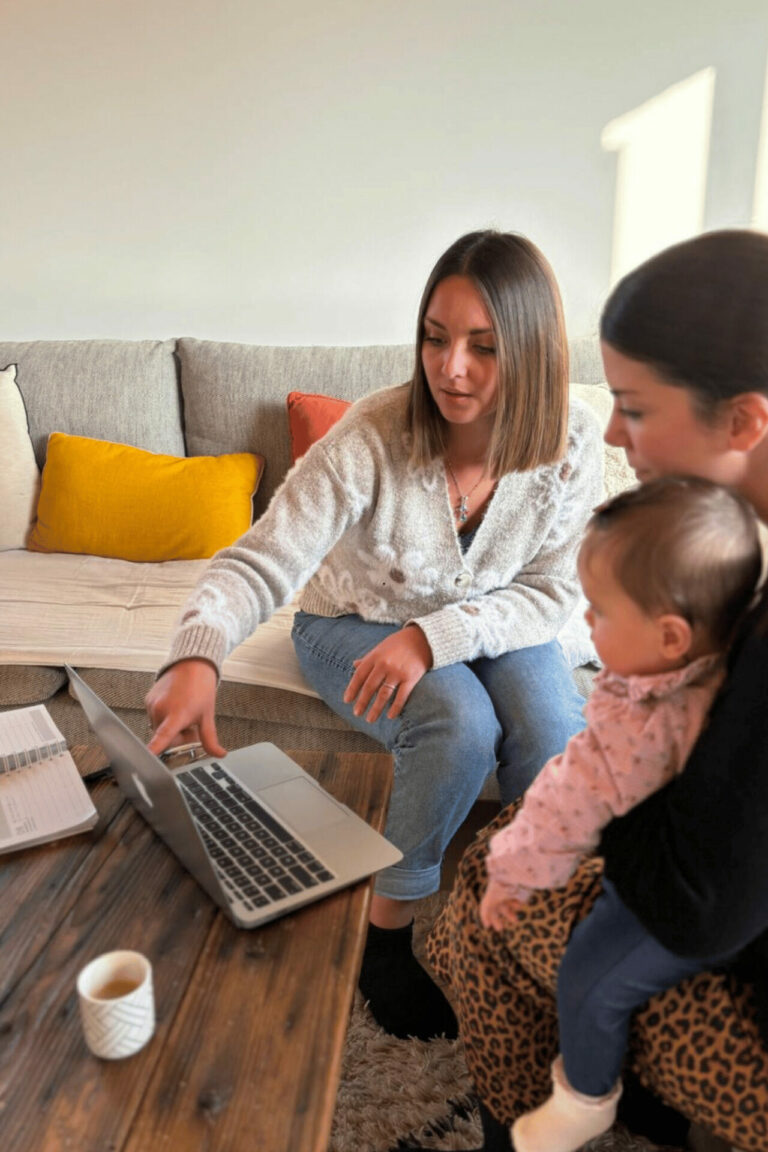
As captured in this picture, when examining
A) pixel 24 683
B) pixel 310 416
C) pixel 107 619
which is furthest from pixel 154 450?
pixel 24 683

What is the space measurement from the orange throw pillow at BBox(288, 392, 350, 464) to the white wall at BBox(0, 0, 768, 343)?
557mm

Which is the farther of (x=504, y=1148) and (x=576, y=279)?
(x=576, y=279)

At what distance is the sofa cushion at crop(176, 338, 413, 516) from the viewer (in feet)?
7.75

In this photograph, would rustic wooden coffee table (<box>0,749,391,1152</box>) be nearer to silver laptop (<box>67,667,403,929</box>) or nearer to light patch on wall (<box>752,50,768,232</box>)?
silver laptop (<box>67,667,403,929</box>)

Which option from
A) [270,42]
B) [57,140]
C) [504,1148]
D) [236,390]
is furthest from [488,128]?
[504,1148]

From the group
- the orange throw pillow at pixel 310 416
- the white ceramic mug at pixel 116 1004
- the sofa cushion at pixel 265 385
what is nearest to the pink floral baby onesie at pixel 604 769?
the white ceramic mug at pixel 116 1004

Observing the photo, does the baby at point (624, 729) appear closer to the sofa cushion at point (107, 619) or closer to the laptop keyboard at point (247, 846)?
the laptop keyboard at point (247, 846)

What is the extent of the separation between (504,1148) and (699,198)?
236cm

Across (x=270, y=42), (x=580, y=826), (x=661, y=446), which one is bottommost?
(x=580, y=826)

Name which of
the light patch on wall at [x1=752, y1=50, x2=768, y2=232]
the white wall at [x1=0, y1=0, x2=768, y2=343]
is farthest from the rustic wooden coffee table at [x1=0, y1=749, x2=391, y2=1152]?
the light patch on wall at [x1=752, y1=50, x2=768, y2=232]

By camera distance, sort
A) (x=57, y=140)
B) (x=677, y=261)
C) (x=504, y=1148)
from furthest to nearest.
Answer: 1. (x=57, y=140)
2. (x=504, y=1148)
3. (x=677, y=261)

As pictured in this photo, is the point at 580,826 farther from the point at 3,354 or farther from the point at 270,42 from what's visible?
the point at 270,42

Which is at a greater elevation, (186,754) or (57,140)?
(57,140)

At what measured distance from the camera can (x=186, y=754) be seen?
126 centimetres
